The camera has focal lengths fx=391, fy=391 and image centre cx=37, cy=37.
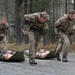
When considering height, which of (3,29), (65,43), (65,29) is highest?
(65,29)

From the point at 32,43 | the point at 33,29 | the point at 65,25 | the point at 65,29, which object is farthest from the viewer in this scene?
the point at 65,29

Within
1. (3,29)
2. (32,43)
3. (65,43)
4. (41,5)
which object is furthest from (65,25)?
(41,5)

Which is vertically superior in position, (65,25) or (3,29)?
(65,25)

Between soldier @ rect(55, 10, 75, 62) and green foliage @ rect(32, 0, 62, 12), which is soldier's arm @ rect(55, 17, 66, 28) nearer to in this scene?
soldier @ rect(55, 10, 75, 62)

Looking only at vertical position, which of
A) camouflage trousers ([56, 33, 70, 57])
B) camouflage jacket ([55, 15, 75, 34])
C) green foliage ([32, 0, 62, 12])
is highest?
green foliage ([32, 0, 62, 12])

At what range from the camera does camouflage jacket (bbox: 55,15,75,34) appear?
12.8 metres

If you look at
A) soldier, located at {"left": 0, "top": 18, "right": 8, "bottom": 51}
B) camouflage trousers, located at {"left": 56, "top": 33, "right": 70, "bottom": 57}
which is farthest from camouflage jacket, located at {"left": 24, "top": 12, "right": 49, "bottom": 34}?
soldier, located at {"left": 0, "top": 18, "right": 8, "bottom": 51}

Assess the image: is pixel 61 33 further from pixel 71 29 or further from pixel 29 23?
pixel 29 23

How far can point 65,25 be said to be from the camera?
42.7 ft

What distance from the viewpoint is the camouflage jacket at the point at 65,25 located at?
12.8 m

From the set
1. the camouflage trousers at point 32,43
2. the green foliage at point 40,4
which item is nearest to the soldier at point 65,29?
the camouflage trousers at point 32,43

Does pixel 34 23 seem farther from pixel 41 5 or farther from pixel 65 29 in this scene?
pixel 41 5

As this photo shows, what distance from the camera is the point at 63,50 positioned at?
13250 millimetres

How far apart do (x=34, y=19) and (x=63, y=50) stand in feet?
6.18
